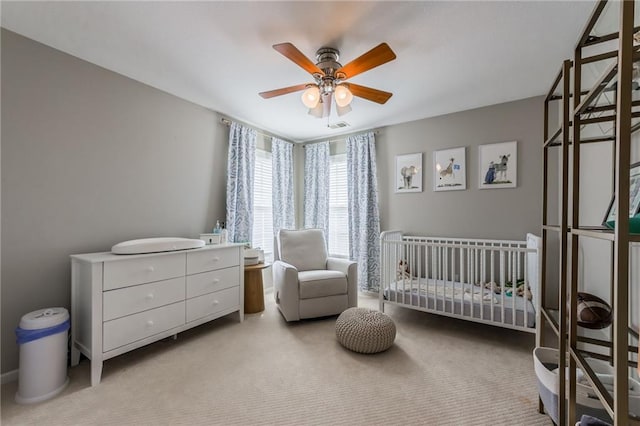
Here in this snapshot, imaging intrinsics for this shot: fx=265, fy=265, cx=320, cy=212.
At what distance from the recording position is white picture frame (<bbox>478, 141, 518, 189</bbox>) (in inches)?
113

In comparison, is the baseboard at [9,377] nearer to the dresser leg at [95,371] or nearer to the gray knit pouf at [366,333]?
the dresser leg at [95,371]

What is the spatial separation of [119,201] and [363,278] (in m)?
2.94

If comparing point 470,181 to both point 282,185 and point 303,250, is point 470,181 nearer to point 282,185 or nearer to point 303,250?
point 303,250

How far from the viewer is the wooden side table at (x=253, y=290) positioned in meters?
3.03

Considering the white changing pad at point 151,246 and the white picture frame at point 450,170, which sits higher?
the white picture frame at point 450,170

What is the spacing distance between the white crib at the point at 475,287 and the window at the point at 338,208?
0.99m

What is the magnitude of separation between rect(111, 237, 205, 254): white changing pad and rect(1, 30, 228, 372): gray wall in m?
0.42

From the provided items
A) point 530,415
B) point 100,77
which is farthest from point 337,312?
point 100,77

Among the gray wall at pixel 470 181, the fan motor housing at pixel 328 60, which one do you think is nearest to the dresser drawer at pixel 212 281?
the fan motor housing at pixel 328 60

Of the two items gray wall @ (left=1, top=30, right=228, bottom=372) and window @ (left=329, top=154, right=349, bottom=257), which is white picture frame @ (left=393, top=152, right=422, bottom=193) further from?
gray wall @ (left=1, top=30, right=228, bottom=372)

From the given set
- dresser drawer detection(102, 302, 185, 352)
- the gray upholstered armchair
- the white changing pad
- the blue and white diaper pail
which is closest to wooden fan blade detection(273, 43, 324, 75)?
the white changing pad

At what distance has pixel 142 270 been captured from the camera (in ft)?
6.47

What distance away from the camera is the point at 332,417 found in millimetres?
1458

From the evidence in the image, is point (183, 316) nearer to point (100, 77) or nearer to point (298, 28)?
→ point (100, 77)
